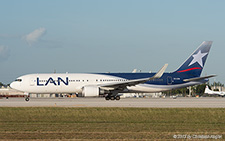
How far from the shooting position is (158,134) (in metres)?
15.0

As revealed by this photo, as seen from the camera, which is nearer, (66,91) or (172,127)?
(172,127)

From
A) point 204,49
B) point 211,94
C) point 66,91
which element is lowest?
point 211,94

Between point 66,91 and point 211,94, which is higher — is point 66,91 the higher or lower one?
the higher one

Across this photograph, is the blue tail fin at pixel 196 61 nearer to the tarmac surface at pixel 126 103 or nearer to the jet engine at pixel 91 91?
the tarmac surface at pixel 126 103

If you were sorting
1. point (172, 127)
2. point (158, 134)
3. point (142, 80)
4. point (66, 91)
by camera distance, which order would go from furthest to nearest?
1. point (66, 91)
2. point (142, 80)
3. point (172, 127)
4. point (158, 134)

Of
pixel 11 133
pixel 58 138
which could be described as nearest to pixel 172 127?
pixel 58 138

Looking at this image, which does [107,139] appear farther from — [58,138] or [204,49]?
[204,49]

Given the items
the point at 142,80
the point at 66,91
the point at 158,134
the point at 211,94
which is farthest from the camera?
the point at 211,94

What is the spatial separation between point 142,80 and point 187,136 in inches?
1179

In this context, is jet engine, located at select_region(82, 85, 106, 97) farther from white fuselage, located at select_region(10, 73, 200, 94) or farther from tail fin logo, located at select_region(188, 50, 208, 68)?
tail fin logo, located at select_region(188, 50, 208, 68)

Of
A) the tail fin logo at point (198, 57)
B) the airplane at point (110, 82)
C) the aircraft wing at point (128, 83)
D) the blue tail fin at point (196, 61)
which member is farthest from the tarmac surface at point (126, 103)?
the tail fin logo at point (198, 57)

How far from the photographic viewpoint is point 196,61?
49.3 m

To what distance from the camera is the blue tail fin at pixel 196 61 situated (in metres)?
49.2

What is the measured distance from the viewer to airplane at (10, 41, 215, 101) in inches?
1823
